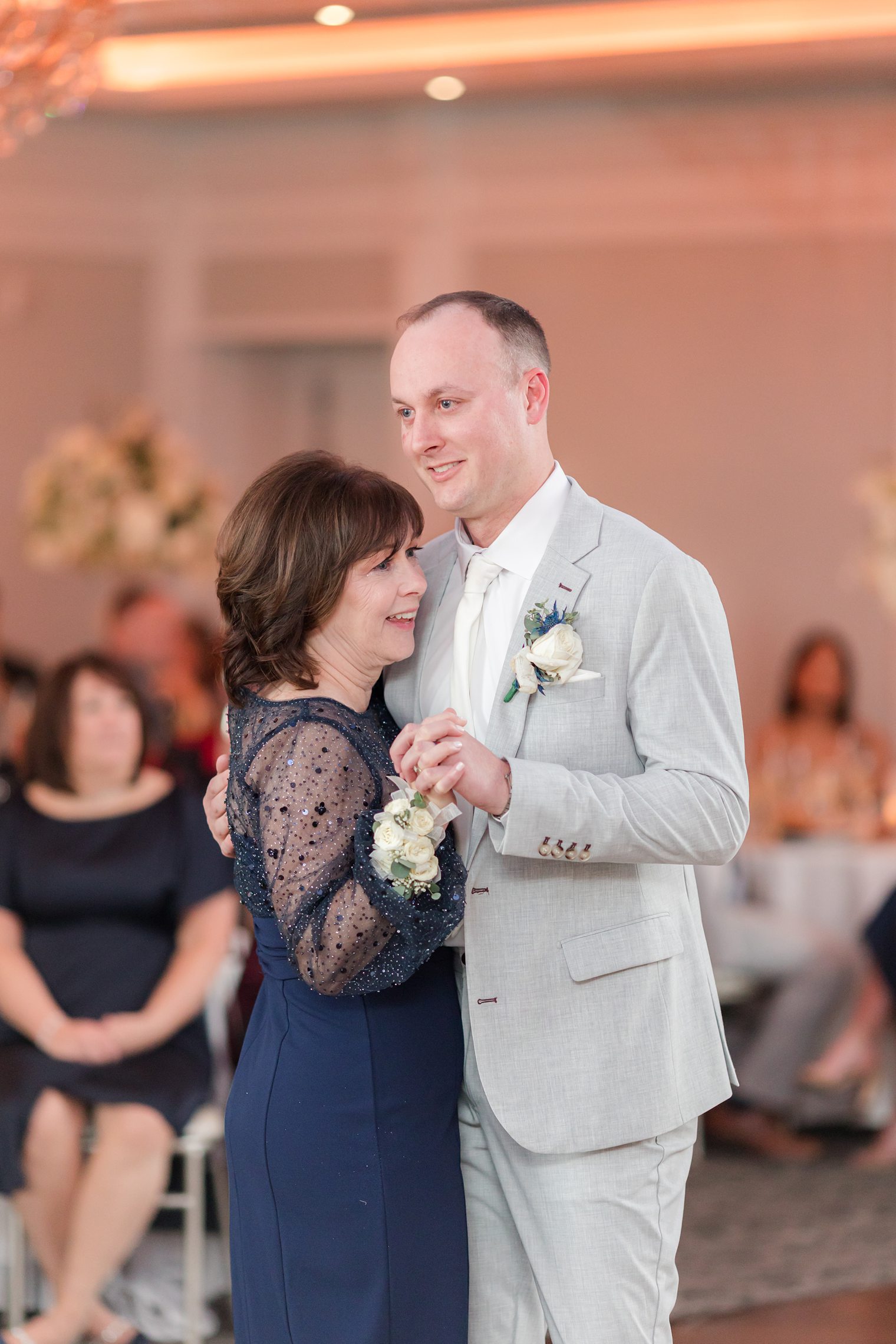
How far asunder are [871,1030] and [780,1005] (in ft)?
1.08

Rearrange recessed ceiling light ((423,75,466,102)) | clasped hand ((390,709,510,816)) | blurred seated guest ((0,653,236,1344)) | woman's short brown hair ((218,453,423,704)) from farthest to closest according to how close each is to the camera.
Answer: recessed ceiling light ((423,75,466,102)), blurred seated guest ((0,653,236,1344)), woman's short brown hair ((218,453,423,704)), clasped hand ((390,709,510,816))

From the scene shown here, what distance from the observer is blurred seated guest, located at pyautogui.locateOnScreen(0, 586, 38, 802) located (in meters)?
5.52

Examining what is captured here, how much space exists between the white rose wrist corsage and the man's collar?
1.53 feet

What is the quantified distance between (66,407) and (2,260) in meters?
0.83

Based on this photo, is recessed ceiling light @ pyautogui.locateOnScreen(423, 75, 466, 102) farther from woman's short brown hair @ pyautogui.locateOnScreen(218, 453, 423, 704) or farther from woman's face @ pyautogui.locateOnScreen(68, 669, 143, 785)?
woman's short brown hair @ pyautogui.locateOnScreen(218, 453, 423, 704)

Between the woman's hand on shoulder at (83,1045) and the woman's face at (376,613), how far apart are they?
193cm

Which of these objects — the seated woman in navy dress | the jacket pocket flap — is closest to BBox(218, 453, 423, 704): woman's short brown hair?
the seated woman in navy dress

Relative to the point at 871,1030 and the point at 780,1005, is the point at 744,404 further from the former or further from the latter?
the point at 871,1030

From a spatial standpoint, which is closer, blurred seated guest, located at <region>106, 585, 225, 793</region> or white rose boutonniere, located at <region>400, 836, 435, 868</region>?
white rose boutonniere, located at <region>400, 836, 435, 868</region>

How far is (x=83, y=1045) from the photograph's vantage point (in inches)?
140

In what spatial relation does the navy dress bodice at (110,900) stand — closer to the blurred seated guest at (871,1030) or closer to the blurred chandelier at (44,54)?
the blurred chandelier at (44,54)

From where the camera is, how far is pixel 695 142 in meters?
7.60

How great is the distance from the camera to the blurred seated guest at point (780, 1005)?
16.9 ft

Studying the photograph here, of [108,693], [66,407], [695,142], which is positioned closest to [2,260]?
[66,407]
